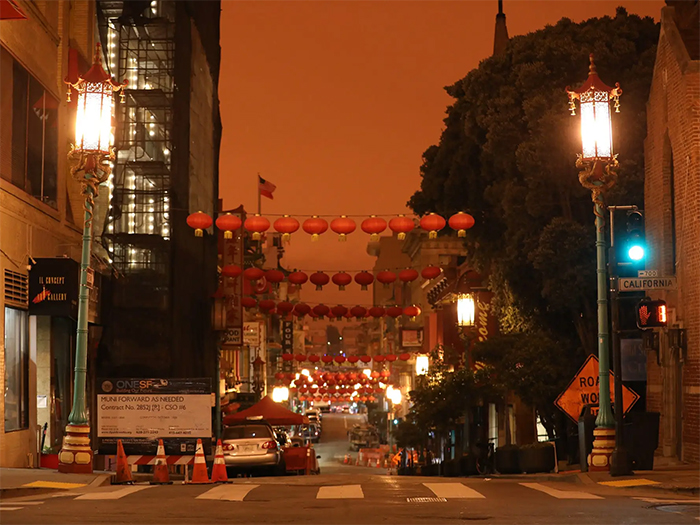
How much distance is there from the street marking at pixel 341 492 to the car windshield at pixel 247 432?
10301mm

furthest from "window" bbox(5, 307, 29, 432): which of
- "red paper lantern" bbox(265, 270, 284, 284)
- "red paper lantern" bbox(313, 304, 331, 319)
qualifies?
"red paper lantern" bbox(313, 304, 331, 319)

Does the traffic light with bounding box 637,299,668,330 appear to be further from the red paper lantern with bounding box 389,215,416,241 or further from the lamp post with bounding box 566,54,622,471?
the red paper lantern with bounding box 389,215,416,241

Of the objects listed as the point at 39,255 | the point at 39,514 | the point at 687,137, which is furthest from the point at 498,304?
the point at 39,514

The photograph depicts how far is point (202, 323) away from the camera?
40.9 meters

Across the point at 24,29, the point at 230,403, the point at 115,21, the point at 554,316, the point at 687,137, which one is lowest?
the point at 230,403

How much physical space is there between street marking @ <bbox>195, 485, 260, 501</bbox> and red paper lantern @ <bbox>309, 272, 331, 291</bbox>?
51.3 ft

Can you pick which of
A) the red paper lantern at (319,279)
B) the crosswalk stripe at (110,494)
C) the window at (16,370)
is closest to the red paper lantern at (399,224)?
the red paper lantern at (319,279)

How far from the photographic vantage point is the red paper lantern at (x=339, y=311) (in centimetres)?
4031

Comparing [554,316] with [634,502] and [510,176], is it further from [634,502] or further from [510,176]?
[634,502]

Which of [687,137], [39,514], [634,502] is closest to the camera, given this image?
[39,514]

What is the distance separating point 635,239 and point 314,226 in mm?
9793

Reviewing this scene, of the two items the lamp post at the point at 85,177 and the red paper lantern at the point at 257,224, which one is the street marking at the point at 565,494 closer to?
the lamp post at the point at 85,177

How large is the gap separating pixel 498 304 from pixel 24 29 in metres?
19.3

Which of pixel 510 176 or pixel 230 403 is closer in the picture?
pixel 510 176
